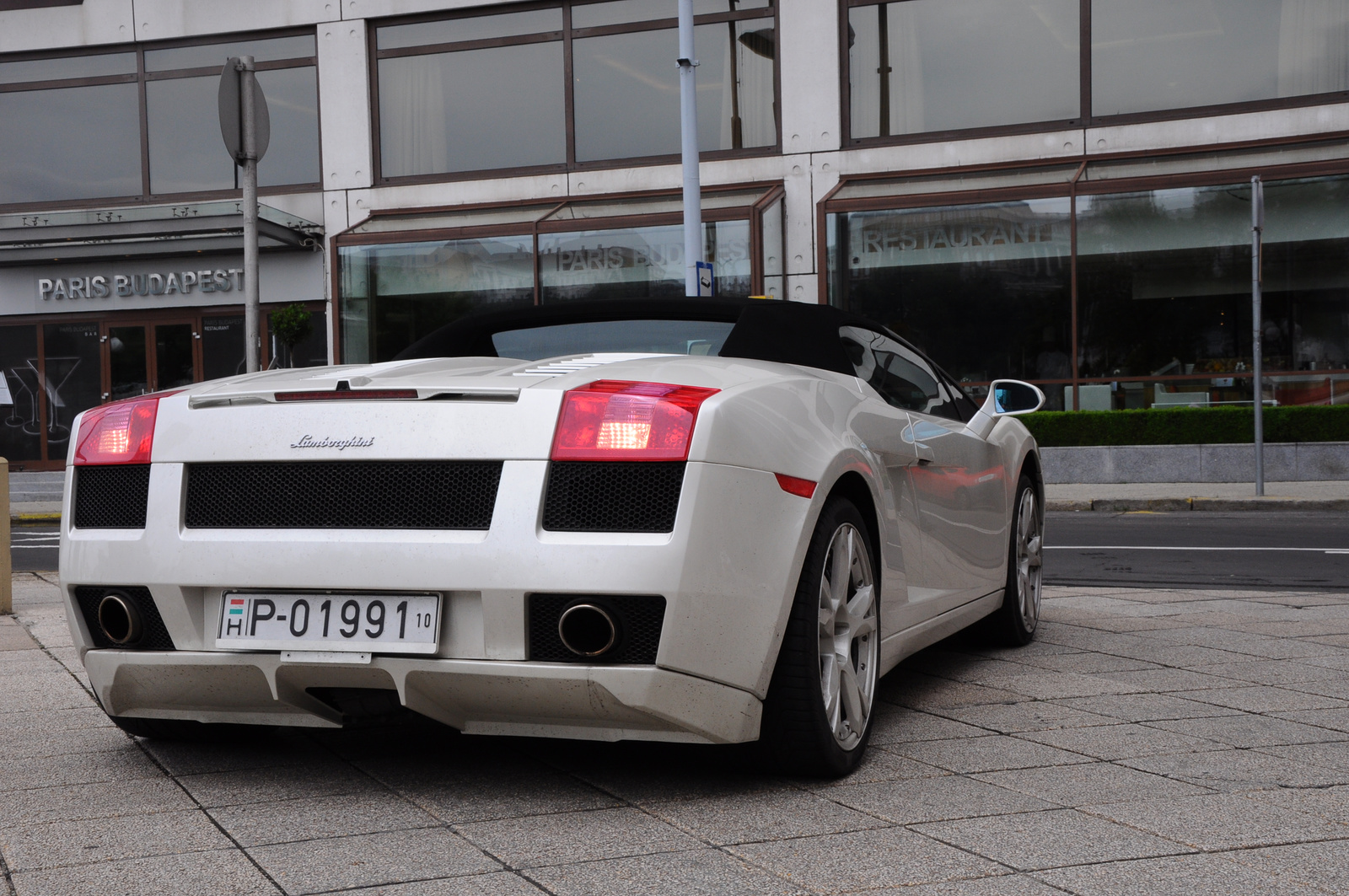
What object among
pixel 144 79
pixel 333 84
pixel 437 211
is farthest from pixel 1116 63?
pixel 144 79

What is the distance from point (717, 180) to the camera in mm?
19844

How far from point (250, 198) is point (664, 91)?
515 inches

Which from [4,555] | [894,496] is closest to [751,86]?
[4,555]

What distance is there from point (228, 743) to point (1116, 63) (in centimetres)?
1752

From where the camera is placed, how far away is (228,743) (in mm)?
3889

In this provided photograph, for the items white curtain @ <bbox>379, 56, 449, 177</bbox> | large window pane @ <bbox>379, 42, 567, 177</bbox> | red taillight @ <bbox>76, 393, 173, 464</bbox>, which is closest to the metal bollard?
red taillight @ <bbox>76, 393, 173, 464</bbox>

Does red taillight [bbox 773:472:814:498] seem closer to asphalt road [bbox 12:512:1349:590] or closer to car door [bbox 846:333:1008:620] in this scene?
car door [bbox 846:333:1008:620]

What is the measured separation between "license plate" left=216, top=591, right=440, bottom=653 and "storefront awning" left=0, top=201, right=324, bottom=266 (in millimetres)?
18321

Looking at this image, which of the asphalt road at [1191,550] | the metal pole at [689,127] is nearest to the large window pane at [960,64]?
the metal pole at [689,127]

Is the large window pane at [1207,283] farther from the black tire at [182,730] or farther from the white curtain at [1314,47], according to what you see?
the black tire at [182,730]

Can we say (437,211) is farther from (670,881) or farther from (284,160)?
(670,881)

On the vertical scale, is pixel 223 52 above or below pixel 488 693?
above

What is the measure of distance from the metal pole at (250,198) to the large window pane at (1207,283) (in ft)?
40.5

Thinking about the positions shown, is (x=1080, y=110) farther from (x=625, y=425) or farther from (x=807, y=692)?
(x=625, y=425)
